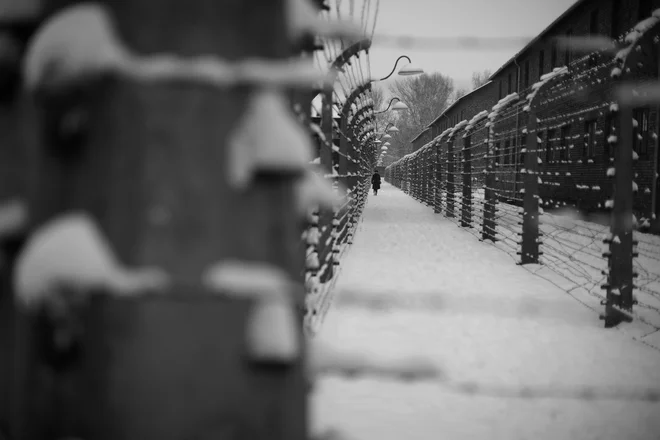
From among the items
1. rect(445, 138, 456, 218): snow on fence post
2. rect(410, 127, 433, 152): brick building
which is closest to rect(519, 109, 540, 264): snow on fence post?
rect(445, 138, 456, 218): snow on fence post

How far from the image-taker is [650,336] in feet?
11.8

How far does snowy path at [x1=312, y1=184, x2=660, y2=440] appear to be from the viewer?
7.46ft

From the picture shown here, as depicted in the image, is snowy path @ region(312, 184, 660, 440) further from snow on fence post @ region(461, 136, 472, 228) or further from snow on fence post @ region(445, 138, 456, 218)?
snow on fence post @ region(445, 138, 456, 218)

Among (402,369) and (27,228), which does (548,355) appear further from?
(27,228)

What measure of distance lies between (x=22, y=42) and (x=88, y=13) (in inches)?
7.8

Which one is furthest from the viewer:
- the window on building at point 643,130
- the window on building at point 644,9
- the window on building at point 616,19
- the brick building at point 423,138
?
the brick building at point 423,138

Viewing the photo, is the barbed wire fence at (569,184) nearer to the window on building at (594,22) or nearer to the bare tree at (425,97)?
the window on building at (594,22)

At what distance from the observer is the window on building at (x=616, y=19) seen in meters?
15.4

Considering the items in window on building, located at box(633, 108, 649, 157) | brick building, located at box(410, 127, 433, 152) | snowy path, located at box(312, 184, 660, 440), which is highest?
brick building, located at box(410, 127, 433, 152)

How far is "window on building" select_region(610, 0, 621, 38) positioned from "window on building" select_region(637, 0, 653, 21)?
139 cm

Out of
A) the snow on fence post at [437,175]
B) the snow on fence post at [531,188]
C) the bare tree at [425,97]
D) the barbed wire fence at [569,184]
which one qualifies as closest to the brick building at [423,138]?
the bare tree at [425,97]

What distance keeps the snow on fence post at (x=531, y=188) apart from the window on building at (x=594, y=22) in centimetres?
1435

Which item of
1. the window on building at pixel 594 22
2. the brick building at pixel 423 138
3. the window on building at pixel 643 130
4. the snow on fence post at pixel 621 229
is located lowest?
the snow on fence post at pixel 621 229

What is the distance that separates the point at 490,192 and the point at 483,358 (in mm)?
6128
